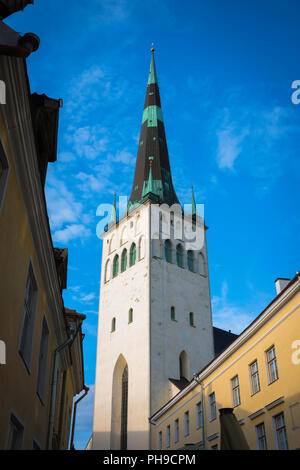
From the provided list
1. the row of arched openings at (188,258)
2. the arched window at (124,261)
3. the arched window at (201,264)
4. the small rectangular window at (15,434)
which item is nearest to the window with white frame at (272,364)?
the small rectangular window at (15,434)

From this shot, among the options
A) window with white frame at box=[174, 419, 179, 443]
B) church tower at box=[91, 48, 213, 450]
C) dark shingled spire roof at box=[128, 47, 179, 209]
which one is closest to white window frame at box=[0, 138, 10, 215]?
window with white frame at box=[174, 419, 179, 443]

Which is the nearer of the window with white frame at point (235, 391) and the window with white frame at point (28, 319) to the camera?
the window with white frame at point (28, 319)

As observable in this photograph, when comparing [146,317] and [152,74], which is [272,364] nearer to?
[146,317]

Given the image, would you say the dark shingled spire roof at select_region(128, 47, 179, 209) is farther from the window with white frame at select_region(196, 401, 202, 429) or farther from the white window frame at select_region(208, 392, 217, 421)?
the white window frame at select_region(208, 392, 217, 421)

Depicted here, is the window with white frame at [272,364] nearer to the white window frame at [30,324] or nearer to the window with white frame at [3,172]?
the white window frame at [30,324]

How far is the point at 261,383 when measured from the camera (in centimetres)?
1881

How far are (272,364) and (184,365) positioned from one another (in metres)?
23.1

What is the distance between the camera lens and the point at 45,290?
1262cm

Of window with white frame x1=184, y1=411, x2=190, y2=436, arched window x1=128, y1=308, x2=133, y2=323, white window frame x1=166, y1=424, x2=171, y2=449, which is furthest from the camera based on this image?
arched window x1=128, y1=308, x2=133, y2=323

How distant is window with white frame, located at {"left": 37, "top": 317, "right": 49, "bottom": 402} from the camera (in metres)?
12.3

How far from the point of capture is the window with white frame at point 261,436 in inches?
712

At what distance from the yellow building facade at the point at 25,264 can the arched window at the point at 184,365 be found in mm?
27458

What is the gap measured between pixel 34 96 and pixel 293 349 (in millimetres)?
11602

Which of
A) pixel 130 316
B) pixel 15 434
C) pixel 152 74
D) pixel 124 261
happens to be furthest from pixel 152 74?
pixel 15 434
